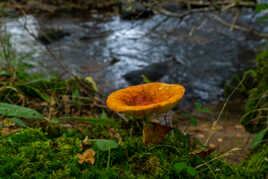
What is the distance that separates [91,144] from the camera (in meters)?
1.64

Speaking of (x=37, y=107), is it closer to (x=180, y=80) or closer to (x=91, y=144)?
(x=91, y=144)

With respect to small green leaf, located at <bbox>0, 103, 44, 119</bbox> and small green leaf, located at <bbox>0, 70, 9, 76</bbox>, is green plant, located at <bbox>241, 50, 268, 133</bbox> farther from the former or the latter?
small green leaf, located at <bbox>0, 70, 9, 76</bbox>

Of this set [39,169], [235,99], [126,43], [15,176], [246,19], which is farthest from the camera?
[246,19]

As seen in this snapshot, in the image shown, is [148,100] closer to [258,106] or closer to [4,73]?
[258,106]

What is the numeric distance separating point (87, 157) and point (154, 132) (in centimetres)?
48

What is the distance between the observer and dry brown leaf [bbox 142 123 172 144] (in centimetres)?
153

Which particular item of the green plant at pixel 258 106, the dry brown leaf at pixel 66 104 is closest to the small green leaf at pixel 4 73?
the dry brown leaf at pixel 66 104

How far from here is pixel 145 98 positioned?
167 centimetres

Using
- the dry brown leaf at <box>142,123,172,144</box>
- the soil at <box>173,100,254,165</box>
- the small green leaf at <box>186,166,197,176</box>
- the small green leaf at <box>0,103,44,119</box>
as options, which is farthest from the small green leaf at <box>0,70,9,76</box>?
the small green leaf at <box>186,166,197,176</box>

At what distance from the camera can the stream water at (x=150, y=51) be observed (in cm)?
550

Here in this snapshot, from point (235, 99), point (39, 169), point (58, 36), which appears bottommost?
point (235, 99)

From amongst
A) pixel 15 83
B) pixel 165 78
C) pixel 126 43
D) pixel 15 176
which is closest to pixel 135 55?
pixel 126 43

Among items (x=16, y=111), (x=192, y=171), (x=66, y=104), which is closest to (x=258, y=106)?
(x=192, y=171)

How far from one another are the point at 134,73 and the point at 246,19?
210 inches
